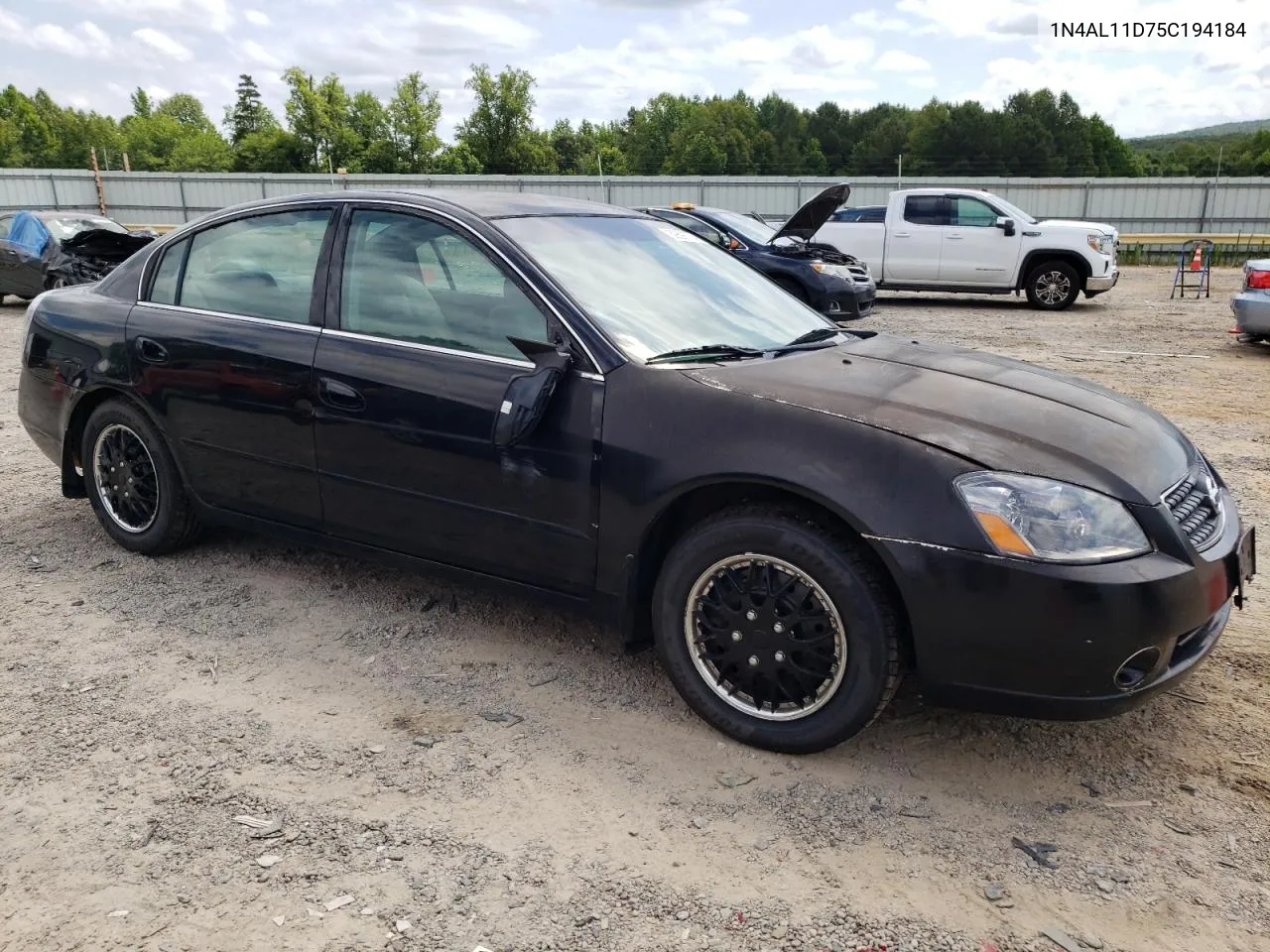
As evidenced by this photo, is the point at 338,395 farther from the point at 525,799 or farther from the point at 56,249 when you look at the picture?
the point at 56,249

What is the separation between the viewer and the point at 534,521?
3273 millimetres

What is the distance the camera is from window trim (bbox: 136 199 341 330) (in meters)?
3.83

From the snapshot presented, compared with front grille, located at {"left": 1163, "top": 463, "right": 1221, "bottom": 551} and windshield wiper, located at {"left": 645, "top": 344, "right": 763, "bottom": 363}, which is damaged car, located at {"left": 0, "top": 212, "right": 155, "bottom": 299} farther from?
front grille, located at {"left": 1163, "top": 463, "right": 1221, "bottom": 551}

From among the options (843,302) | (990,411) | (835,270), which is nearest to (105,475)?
(990,411)

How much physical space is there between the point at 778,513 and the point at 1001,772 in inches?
39.6

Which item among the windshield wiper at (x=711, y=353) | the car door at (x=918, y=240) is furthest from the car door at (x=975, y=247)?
the windshield wiper at (x=711, y=353)

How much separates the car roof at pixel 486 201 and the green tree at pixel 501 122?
237 ft

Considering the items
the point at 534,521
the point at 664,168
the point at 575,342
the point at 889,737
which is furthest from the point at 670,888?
the point at 664,168

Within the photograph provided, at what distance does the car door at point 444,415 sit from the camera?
3.21m

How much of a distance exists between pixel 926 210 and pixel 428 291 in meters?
14.3

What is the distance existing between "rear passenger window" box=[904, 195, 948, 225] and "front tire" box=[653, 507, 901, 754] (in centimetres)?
1460

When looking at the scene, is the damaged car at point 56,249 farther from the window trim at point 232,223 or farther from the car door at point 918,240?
the car door at point 918,240

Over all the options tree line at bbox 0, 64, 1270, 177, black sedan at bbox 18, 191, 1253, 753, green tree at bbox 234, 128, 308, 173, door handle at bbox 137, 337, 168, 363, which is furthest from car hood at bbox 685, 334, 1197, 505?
green tree at bbox 234, 128, 308, 173

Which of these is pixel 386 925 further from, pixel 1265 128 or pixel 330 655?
pixel 1265 128
